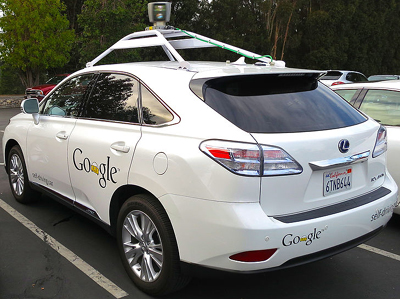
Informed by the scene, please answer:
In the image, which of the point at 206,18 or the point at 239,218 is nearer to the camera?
the point at 239,218

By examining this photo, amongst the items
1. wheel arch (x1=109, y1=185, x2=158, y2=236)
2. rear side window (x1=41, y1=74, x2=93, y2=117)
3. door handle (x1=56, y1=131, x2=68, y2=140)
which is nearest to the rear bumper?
wheel arch (x1=109, y1=185, x2=158, y2=236)

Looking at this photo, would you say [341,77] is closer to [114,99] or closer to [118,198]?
[114,99]

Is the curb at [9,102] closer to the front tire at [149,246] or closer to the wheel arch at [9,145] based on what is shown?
the wheel arch at [9,145]

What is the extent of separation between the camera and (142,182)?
293 cm

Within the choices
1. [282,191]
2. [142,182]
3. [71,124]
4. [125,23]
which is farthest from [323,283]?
[125,23]

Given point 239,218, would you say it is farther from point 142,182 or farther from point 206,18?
point 206,18

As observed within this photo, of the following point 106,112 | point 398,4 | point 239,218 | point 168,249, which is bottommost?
point 168,249

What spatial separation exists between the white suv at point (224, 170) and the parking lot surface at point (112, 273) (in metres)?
0.31

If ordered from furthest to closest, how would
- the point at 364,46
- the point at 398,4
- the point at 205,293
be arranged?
the point at 398,4 < the point at 364,46 < the point at 205,293

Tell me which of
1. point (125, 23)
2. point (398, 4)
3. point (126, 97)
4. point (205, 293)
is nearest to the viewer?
point (205, 293)

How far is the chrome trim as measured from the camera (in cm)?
268

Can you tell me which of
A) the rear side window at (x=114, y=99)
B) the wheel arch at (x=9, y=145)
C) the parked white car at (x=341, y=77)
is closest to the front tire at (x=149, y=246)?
the rear side window at (x=114, y=99)

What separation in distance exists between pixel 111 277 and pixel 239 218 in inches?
57.2

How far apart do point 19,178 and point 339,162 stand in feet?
12.6
